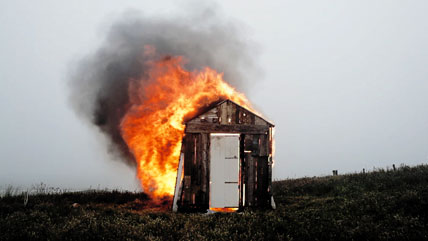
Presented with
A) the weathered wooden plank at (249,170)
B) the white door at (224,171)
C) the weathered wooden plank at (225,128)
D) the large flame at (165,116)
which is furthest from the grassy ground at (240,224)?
the weathered wooden plank at (225,128)

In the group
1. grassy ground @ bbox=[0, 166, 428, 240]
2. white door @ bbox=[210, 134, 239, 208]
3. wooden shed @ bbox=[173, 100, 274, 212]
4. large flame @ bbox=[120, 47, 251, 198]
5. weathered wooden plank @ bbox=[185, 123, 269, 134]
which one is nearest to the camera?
grassy ground @ bbox=[0, 166, 428, 240]

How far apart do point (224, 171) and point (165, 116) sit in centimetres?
448

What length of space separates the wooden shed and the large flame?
1.38 metres

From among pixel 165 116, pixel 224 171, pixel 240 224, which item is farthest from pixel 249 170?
pixel 165 116

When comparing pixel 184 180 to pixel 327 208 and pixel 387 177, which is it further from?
pixel 387 177

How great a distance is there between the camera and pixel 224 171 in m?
13.9

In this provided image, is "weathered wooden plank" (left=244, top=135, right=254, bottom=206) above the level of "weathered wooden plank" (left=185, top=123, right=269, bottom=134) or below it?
below

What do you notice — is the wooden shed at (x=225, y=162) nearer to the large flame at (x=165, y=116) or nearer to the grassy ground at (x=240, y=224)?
the large flame at (x=165, y=116)

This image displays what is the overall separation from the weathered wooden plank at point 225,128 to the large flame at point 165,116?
65cm

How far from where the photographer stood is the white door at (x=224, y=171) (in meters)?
13.7

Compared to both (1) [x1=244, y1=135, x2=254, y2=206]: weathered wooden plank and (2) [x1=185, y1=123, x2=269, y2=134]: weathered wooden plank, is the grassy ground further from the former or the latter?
(2) [x1=185, y1=123, x2=269, y2=134]: weathered wooden plank

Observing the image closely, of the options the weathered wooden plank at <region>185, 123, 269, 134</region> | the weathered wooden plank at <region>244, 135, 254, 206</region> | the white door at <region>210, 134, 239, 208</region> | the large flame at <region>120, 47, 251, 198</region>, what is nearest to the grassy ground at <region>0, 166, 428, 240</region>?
the weathered wooden plank at <region>244, 135, 254, 206</region>

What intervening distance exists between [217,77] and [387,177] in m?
12.3

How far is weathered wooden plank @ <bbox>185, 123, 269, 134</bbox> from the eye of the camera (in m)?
13.8
